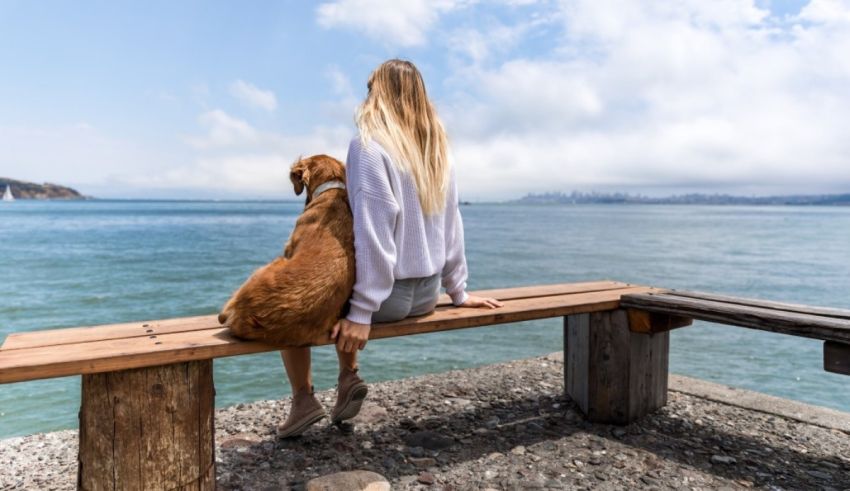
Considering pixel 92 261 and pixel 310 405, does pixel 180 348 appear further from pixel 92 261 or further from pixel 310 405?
Answer: pixel 92 261

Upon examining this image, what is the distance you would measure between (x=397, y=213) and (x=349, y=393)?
1.32m

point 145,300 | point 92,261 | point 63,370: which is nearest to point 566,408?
point 63,370

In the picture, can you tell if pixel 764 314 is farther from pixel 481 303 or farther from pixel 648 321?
pixel 481 303

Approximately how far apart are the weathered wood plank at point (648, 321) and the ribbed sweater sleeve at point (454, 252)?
1.20 m

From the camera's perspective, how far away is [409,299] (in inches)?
122

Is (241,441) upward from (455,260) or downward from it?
downward

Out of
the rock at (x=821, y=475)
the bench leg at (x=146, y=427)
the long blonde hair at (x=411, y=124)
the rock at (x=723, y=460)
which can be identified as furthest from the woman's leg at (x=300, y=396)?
the rock at (x=821, y=475)

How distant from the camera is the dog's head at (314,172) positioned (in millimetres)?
3049

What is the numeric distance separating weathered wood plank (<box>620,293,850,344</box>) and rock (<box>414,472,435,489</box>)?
65.1 inches

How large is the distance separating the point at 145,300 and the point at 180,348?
500 inches

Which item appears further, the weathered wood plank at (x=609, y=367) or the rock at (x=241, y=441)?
the weathered wood plank at (x=609, y=367)

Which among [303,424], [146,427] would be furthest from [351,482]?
[146,427]

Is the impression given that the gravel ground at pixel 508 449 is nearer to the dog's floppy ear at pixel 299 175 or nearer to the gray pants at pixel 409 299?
the gray pants at pixel 409 299

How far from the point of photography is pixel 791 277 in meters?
18.5
